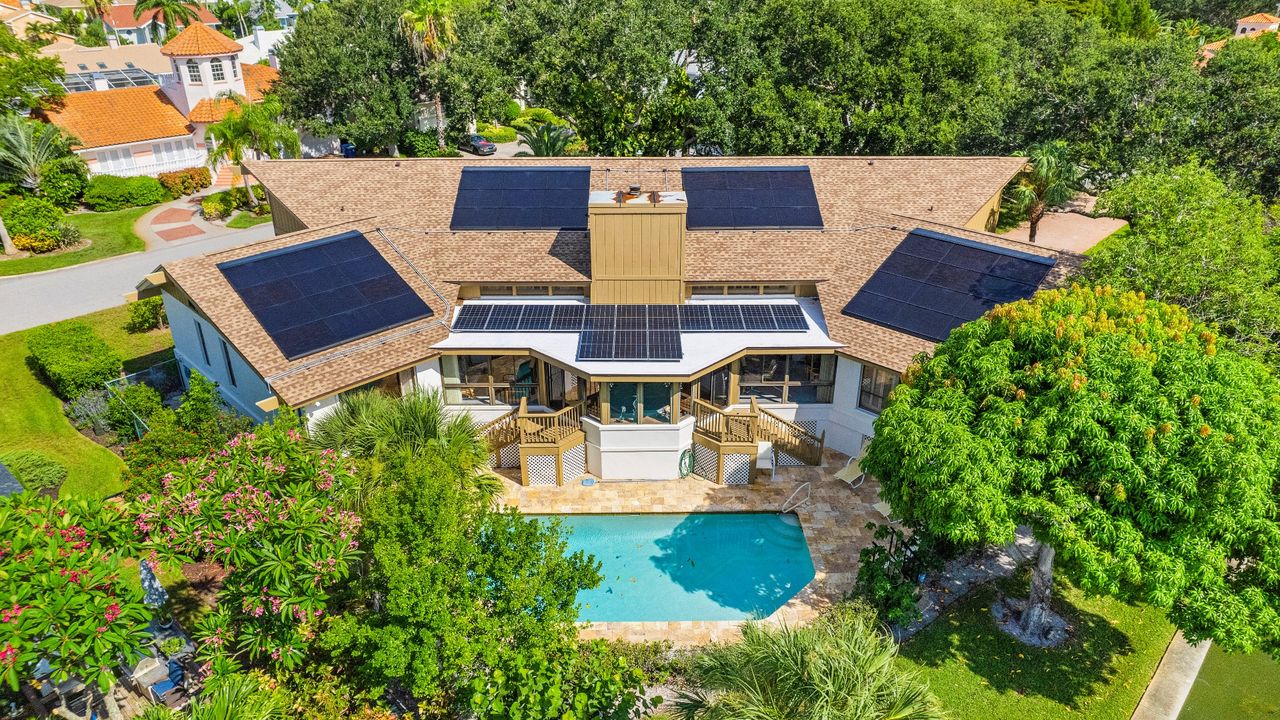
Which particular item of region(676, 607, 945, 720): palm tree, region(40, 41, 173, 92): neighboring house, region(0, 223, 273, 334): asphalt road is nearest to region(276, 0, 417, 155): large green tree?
region(40, 41, 173, 92): neighboring house

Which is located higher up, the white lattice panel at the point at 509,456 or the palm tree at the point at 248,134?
the palm tree at the point at 248,134

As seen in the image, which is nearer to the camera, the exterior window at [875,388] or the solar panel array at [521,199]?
the exterior window at [875,388]

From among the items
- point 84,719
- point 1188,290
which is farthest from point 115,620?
point 1188,290

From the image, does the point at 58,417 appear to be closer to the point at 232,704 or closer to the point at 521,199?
the point at 521,199

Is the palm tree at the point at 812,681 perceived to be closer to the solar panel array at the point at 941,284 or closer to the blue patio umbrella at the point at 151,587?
the solar panel array at the point at 941,284

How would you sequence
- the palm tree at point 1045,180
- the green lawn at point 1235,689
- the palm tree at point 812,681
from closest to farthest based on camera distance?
the palm tree at point 812,681
the green lawn at point 1235,689
the palm tree at point 1045,180

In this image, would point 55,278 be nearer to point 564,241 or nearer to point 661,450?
point 564,241

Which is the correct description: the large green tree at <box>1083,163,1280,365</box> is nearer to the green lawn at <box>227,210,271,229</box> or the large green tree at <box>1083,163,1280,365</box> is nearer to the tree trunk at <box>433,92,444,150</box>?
the green lawn at <box>227,210,271,229</box>

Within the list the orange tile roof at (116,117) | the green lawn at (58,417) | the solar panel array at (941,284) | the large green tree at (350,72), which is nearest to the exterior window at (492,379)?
the green lawn at (58,417)
